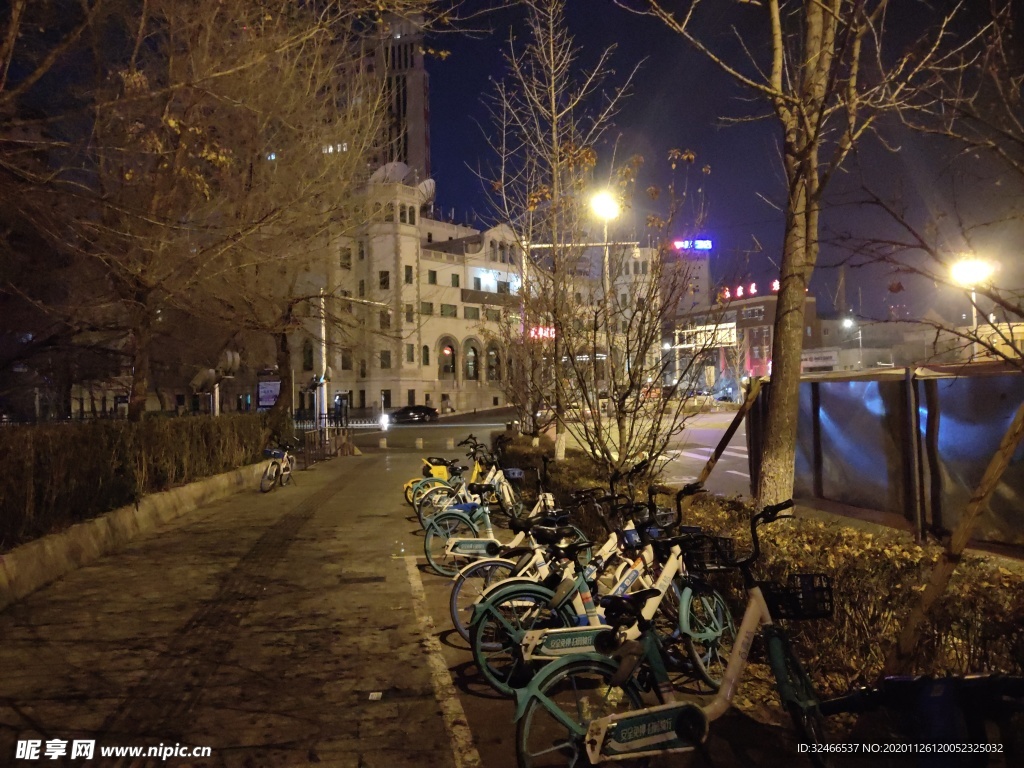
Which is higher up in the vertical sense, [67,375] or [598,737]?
[67,375]

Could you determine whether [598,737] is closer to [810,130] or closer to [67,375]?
[810,130]

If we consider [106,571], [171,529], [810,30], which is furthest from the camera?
[171,529]

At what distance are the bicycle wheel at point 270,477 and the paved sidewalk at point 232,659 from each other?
18.4 feet

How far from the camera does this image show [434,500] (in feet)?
33.8

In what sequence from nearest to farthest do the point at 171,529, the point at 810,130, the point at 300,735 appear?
the point at 300,735 → the point at 810,130 → the point at 171,529

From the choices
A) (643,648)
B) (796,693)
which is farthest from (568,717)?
(796,693)

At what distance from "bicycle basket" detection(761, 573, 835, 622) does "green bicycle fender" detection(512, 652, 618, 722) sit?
0.90 metres

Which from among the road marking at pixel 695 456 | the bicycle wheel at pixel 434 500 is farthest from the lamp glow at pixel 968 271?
the road marking at pixel 695 456

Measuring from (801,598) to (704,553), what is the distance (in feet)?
2.62

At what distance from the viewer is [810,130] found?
6379mm

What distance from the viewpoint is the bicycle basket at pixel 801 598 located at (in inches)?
135

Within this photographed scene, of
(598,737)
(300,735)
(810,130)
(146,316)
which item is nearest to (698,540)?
(598,737)

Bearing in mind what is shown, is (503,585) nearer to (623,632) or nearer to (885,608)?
(623,632)

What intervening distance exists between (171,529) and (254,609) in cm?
500
